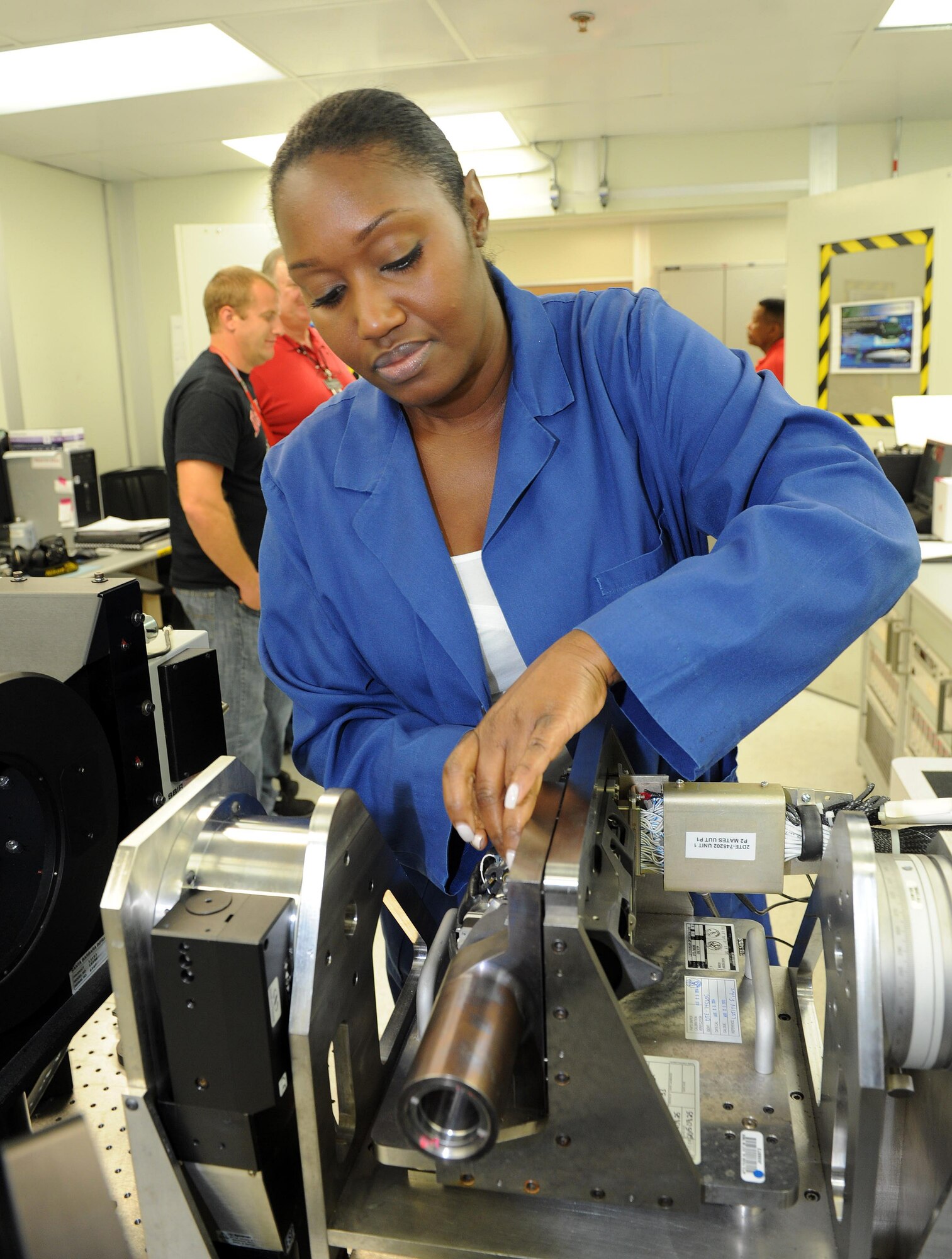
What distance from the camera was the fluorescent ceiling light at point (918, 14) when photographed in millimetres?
3371

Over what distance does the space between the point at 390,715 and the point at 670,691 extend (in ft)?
1.20

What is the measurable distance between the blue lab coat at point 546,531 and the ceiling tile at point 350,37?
261 cm

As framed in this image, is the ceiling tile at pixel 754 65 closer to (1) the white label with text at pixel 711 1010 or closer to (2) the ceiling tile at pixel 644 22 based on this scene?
(2) the ceiling tile at pixel 644 22

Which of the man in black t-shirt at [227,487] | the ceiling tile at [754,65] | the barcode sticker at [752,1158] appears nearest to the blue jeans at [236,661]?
the man in black t-shirt at [227,487]

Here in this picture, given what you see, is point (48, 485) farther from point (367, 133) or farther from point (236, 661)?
point (367, 133)

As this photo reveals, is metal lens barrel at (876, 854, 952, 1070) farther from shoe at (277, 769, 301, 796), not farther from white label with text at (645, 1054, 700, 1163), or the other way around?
shoe at (277, 769, 301, 796)

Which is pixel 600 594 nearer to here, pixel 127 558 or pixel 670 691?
pixel 670 691

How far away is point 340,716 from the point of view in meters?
0.99

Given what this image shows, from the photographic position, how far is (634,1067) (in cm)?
59

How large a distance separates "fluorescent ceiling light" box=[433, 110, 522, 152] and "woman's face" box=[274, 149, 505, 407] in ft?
13.3

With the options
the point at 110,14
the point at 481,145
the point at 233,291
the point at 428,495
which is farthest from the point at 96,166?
the point at 428,495

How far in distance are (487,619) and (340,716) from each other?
0.18 meters

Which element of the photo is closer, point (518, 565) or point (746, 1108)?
point (746, 1108)

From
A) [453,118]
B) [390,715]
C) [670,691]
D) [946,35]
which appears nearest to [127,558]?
[453,118]
